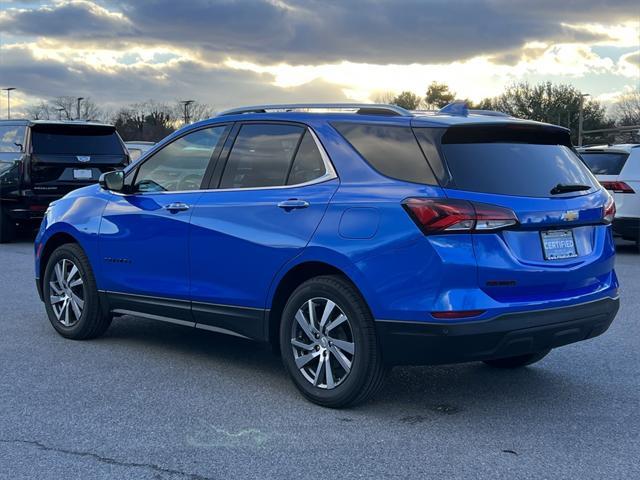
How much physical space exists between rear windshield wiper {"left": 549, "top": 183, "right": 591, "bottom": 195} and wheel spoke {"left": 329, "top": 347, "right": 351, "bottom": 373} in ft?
4.91

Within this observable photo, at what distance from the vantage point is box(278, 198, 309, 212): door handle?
484cm

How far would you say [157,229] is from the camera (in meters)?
5.76

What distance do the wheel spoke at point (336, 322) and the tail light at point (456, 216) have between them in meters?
0.73

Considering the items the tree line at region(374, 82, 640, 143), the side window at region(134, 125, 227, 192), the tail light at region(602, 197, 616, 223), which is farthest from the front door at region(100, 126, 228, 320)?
the tree line at region(374, 82, 640, 143)

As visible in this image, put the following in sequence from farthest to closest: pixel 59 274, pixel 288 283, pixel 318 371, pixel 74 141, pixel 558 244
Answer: pixel 74 141 < pixel 59 274 < pixel 288 283 < pixel 318 371 < pixel 558 244

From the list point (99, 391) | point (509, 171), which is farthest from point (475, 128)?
point (99, 391)

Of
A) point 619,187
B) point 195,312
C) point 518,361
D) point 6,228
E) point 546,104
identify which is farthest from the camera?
point 546,104

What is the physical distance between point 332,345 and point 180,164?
1.96 m

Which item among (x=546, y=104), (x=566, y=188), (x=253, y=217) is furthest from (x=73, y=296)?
(x=546, y=104)

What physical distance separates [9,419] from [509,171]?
10.2 feet

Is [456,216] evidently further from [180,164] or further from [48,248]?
[48,248]

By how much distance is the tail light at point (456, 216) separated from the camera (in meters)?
4.22

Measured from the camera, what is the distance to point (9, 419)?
14.9 ft

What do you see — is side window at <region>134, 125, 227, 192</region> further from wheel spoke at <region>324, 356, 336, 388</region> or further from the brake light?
the brake light
